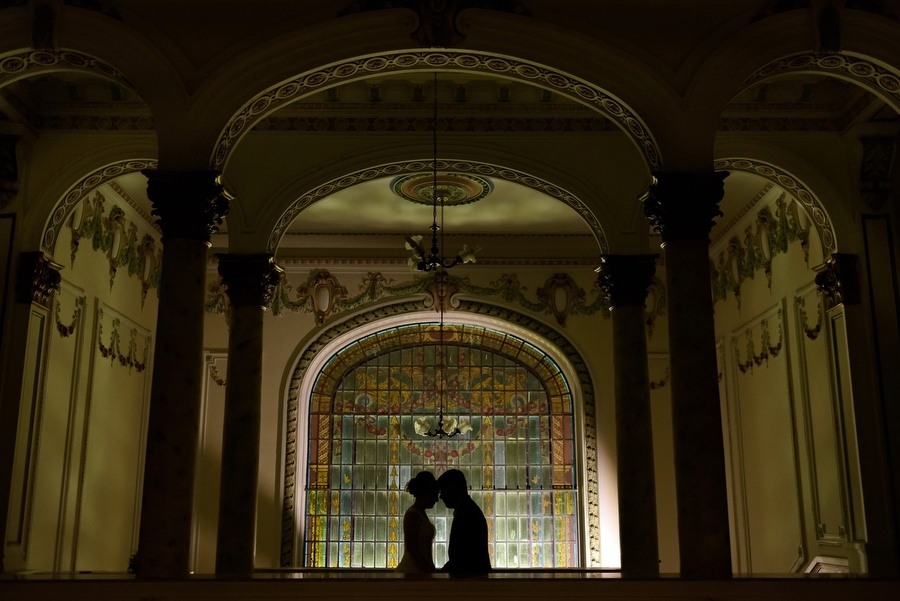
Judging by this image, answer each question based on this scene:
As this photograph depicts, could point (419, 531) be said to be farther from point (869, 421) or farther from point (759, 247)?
point (759, 247)

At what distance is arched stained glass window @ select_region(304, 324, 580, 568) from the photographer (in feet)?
43.4

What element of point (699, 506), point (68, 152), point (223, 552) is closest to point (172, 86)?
point (68, 152)

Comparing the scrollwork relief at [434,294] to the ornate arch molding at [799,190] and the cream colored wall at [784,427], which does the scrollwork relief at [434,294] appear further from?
the ornate arch molding at [799,190]

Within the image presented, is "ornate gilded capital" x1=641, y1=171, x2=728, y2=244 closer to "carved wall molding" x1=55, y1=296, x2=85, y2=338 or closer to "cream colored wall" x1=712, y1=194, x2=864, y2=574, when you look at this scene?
"cream colored wall" x1=712, y1=194, x2=864, y2=574

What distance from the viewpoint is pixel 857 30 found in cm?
677

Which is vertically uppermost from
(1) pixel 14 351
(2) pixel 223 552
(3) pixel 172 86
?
(3) pixel 172 86

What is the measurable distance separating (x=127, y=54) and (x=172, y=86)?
14.9 inches

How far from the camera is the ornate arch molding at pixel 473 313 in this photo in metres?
12.9

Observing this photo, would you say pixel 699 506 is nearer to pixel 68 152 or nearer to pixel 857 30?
pixel 857 30

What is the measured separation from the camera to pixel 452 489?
6.65 m

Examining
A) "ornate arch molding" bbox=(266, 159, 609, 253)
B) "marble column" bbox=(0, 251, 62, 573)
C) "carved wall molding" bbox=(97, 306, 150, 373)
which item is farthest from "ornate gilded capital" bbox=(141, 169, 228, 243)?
"carved wall molding" bbox=(97, 306, 150, 373)

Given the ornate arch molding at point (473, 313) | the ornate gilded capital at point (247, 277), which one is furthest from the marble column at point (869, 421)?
the ornate gilded capital at point (247, 277)

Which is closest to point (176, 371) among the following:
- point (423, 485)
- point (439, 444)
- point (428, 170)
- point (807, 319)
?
point (423, 485)

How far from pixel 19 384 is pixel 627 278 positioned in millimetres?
5557
